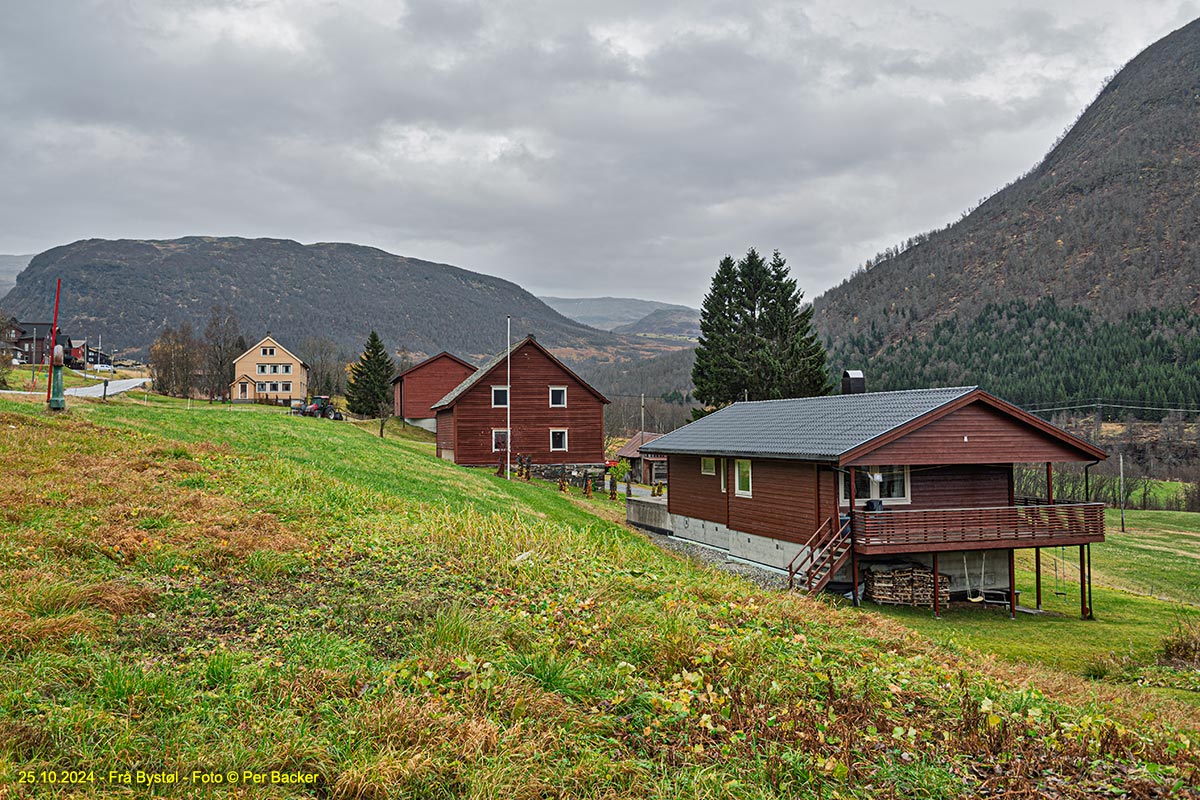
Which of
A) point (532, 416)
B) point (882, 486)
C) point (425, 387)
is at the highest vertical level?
point (425, 387)

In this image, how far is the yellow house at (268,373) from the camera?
3287 inches

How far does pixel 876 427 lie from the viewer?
807 inches

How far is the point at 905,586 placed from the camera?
68.6ft

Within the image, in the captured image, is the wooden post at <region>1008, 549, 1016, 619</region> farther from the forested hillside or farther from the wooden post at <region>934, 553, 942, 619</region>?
the forested hillside

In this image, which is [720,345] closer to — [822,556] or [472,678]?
[822,556]

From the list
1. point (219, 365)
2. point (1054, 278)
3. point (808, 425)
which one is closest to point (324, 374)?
point (219, 365)

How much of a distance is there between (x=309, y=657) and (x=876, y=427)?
1780cm

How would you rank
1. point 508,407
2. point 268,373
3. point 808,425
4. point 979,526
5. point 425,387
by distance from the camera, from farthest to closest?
point 268,373 < point 425,387 < point 508,407 < point 808,425 < point 979,526

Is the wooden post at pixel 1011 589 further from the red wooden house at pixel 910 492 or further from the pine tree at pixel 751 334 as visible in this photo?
the pine tree at pixel 751 334

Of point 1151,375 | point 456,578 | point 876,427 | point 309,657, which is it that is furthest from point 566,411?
point 1151,375

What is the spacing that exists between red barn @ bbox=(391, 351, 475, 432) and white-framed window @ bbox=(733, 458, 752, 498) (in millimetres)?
42560

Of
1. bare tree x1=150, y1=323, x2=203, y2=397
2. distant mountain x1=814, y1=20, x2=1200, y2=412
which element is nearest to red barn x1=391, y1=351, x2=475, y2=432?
bare tree x1=150, y1=323, x2=203, y2=397

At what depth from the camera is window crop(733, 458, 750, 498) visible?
24828 mm

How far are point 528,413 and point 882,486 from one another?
25.2m
